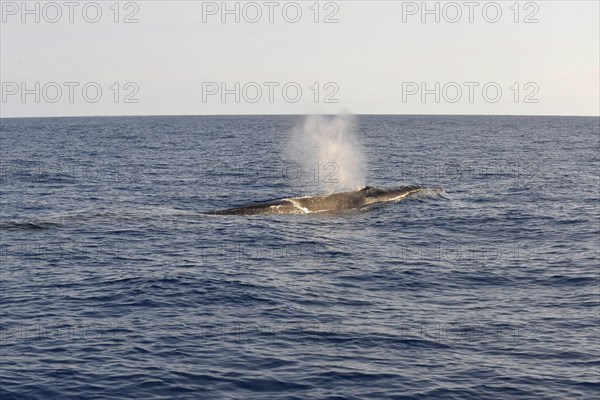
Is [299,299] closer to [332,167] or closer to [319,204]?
[319,204]

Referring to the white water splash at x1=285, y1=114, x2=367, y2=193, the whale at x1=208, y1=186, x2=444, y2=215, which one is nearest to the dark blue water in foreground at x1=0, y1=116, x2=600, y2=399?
the whale at x1=208, y1=186, x2=444, y2=215

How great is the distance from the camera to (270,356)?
2328 cm

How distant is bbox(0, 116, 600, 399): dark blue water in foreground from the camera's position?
21.6 metres

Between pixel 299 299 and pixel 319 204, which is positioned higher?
pixel 319 204

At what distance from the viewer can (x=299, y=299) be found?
Result: 2966 centimetres

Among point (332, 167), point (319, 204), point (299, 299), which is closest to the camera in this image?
point (299, 299)

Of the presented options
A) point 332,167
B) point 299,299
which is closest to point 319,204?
point 299,299

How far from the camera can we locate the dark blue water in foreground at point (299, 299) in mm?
21641

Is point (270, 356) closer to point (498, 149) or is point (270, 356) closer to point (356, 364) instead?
point (356, 364)

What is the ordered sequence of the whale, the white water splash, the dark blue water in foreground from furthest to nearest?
the white water splash
the whale
the dark blue water in foreground

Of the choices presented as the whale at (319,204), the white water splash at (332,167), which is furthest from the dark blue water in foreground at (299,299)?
the white water splash at (332,167)

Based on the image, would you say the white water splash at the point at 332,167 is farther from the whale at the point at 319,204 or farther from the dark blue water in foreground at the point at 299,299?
the dark blue water in foreground at the point at 299,299

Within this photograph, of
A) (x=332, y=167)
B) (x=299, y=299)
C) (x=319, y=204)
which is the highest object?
(x=332, y=167)

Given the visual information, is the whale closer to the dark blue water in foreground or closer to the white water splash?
the dark blue water in foreground
